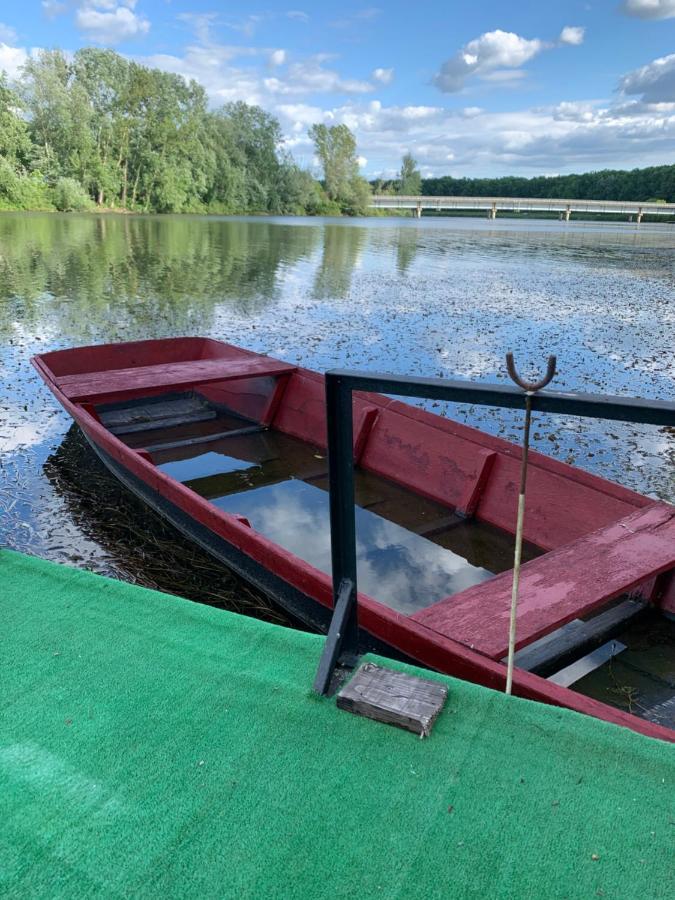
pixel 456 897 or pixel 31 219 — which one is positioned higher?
pixel 31 219

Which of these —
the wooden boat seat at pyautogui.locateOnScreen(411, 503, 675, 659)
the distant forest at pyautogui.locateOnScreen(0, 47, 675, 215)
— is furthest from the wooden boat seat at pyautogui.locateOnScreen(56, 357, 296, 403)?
the distant forest at pyautogui.locateOnScreen(0, 47, 675, 215)

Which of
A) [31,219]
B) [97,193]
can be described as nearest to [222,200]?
[97,193]

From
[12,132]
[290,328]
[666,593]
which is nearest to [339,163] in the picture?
[12,132]

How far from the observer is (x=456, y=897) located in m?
1.65

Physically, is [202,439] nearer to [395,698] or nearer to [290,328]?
[395,698]

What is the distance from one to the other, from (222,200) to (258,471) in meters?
55.9

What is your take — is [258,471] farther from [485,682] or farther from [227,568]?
[485,682]

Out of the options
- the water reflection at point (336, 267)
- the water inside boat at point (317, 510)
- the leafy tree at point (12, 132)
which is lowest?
the water inside boat at point (317, 510)

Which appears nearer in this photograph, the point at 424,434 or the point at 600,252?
the point at 424,434

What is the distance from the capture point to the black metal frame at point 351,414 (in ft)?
5.63

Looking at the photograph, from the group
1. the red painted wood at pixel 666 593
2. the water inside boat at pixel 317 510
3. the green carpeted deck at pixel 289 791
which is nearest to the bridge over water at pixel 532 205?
the water inside boat at pixel 317 510

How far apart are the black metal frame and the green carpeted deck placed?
16cm

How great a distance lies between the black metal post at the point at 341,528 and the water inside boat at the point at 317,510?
202 centimetres

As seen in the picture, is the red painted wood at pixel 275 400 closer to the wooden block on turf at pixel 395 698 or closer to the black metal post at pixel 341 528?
the black metal post at pixel 341 528
